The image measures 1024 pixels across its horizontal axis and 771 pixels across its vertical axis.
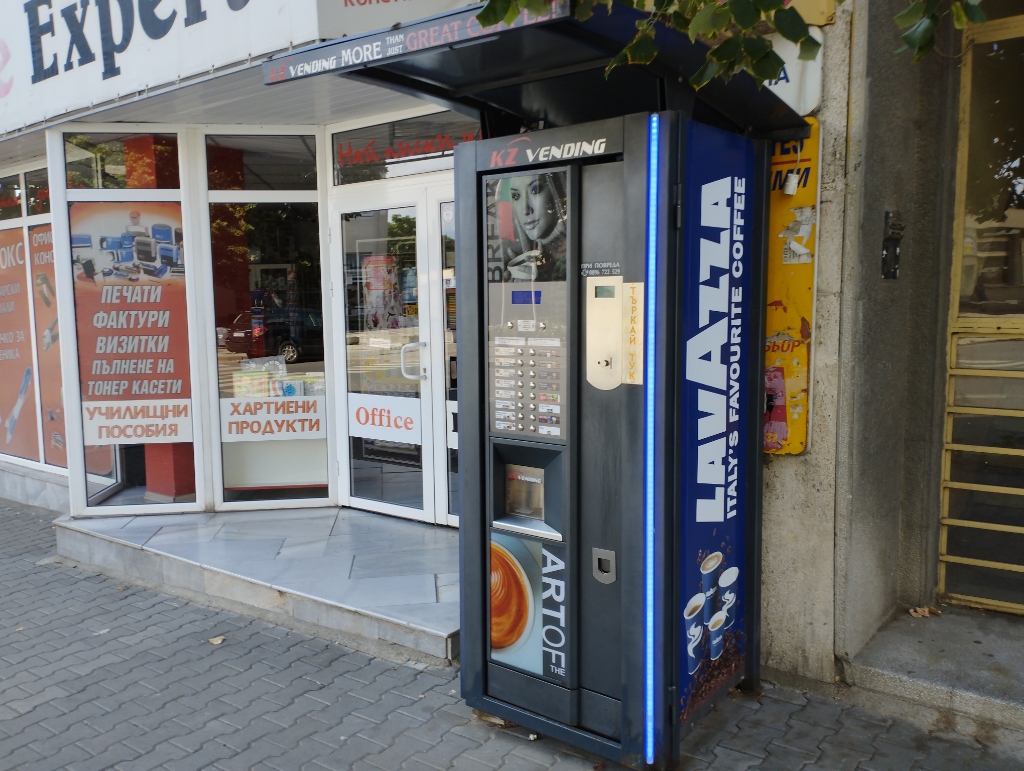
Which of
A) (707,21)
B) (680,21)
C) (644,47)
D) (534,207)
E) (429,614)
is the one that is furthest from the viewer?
(429,614)

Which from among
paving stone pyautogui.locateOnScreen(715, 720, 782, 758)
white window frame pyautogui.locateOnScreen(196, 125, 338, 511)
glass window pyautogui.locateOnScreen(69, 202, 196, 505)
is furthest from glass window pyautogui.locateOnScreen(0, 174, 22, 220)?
paving stone pyautogui.locateOnScreen(715, 720, 782, 758)

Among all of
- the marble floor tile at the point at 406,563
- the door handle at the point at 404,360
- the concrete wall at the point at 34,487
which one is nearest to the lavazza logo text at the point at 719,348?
the marble floor tile at the point at 406,563

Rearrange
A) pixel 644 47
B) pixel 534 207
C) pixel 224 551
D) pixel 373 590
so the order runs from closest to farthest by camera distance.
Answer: pixel 644 47 < pixel 534 207 < pixel 373 590 < pixel 224 551

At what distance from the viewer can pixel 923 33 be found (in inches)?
92.2

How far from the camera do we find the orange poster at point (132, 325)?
236 inches

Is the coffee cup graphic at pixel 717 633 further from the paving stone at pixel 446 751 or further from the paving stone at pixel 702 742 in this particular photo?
the paving stone at pixel 446 751

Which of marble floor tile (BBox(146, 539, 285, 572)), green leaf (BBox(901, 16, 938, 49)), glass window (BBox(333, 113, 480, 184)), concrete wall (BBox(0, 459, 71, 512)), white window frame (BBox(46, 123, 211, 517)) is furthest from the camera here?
concrete wall (BBox(0, 459, 71, 512))

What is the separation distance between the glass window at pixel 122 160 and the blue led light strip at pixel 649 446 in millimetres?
4450

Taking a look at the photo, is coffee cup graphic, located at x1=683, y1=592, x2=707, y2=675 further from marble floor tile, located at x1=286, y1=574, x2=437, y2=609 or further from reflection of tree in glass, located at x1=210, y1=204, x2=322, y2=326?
reflection of tree in glass, located at x1=210, y1=204, x2=322, y2=326

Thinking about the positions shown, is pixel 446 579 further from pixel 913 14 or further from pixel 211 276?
pixel 913 14

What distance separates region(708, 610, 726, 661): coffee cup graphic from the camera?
10.7 ft

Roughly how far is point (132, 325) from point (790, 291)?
4.76 m

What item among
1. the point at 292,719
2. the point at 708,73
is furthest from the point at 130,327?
the point at 708,73

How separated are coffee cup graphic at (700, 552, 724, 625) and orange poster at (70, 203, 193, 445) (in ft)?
14.1
